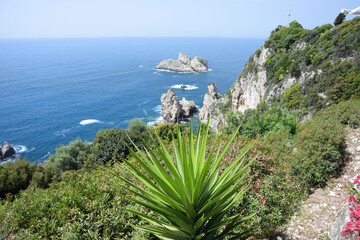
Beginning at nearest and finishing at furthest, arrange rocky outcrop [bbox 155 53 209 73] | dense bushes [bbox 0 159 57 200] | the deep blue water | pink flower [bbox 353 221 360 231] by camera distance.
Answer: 1. pink flower [bbox 353 221 360 231]
2. dense bushes [bbox 0 159 57 200]
3. the deep blue water
4. rocky outcrop [bbox 155 53 209 73]

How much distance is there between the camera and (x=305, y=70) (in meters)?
26.7

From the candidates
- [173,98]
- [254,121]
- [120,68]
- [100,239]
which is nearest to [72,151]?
[254,121]

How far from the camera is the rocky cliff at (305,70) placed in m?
20.3

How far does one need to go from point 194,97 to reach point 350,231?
232ft

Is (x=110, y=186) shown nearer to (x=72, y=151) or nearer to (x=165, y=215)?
(x=165, y=215)

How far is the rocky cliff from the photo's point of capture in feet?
66.7

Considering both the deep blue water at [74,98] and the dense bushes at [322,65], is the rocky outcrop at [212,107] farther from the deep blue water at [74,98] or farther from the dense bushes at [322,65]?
the dense bushes at [322,65]

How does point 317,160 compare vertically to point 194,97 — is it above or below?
above

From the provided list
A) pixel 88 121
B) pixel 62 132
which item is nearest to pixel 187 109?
pixel 88 121

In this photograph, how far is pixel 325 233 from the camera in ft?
13.6

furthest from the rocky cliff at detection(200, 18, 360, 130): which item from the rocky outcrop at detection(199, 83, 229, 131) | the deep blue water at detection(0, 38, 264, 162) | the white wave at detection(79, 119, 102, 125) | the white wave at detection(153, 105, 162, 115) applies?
the white wave at detection(79, 119, 102, 125)

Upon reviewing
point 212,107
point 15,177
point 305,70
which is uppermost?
point 305,70

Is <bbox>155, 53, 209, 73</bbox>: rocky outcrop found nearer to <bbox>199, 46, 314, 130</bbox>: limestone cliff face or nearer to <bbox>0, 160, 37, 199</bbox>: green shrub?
<bbox>199, 46, 314, 130</bbox>: limestone cliff face

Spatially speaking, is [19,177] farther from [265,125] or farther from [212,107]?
[212,107]
